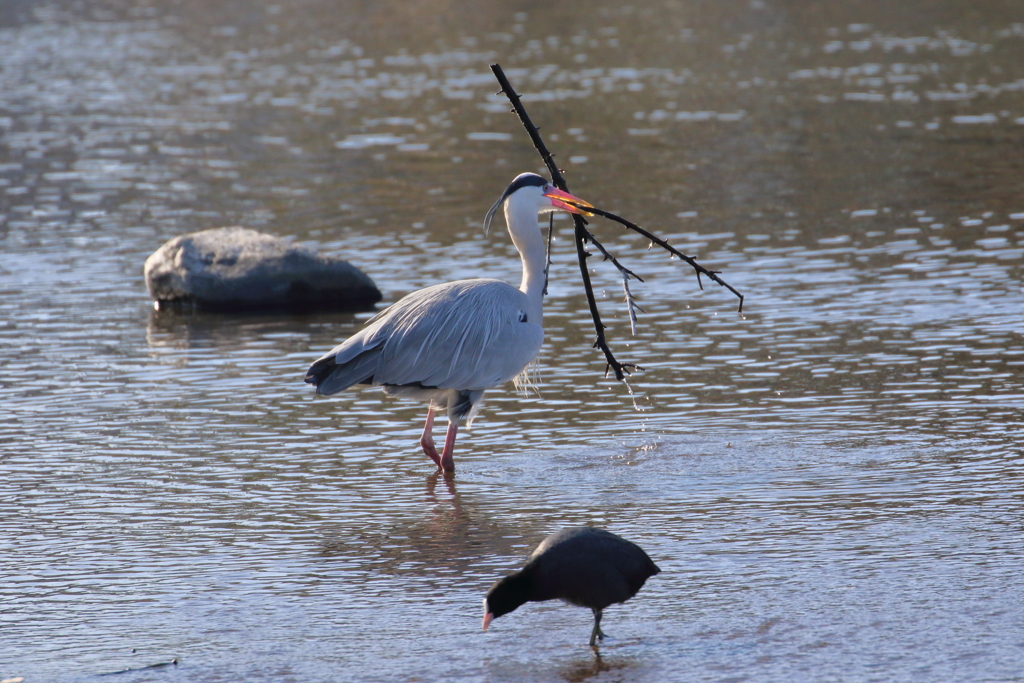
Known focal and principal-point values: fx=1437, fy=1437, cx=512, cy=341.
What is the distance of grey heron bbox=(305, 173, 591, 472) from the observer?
31.4 feet

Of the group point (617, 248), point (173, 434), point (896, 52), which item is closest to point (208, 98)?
point (896, 52)

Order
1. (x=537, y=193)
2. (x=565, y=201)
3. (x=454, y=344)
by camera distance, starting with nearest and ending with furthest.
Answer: (x=454, y=344) → (x=565, y=201) → (x=537, y=193)

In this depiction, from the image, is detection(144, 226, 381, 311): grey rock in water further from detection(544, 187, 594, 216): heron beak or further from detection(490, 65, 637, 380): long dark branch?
detection(490, 65, 637, 380): long dark branch

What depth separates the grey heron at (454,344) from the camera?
31.4 ft

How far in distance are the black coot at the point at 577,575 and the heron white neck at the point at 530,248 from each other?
3.58 metres

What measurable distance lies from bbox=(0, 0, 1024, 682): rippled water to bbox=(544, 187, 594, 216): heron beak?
1667 mm

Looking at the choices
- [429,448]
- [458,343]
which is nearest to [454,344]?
[458,343]

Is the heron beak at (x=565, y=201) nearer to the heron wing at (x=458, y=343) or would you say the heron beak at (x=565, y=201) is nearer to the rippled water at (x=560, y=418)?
the heron wing at (x=458, y=343)

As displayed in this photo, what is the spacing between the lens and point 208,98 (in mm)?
33344

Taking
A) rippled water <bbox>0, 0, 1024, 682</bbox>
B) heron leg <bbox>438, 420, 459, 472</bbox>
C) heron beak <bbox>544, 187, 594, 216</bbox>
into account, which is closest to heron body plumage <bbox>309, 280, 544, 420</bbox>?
heron leg <bbox>438, 420, 459, 472</bbox>

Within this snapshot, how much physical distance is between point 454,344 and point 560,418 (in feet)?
5.02

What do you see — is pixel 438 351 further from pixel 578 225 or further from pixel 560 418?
pixel 560 418

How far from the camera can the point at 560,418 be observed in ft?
35.5

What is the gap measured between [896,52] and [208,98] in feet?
53.6
